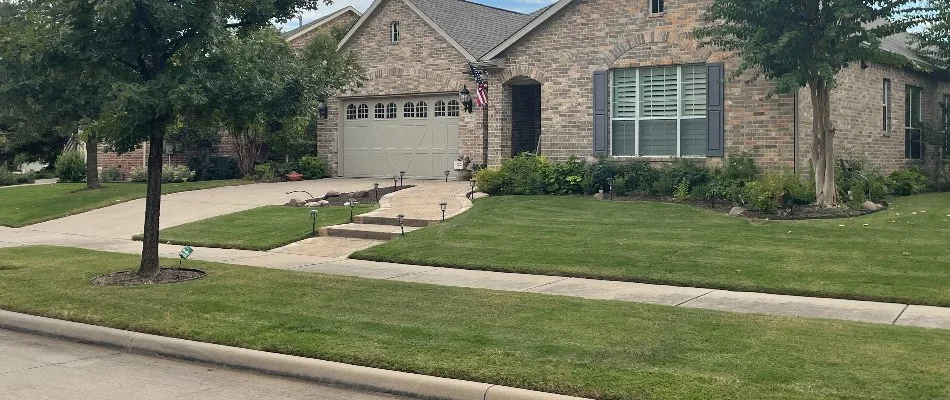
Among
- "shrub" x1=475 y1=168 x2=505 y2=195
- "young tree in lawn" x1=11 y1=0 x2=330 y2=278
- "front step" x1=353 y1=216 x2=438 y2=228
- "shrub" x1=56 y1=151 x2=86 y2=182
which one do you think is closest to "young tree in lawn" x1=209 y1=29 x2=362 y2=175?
"young tree in lawn" x1=11 y1=0 x2=330 y2=278

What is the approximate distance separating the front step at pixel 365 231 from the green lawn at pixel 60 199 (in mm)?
7944

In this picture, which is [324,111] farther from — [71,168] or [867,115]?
[867,115]

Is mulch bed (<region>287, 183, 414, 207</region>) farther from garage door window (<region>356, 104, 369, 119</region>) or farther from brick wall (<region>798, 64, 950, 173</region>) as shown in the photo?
brick wall (<region>798, 64, 950, 173</region>)

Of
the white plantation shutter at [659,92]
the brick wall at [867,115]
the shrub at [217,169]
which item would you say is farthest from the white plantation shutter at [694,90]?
the shrub at [217,169]

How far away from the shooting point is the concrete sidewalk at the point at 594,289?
9.21 m

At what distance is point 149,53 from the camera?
11430 millimetres

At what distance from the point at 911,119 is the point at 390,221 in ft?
49.2

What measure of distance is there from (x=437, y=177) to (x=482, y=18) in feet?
18.7

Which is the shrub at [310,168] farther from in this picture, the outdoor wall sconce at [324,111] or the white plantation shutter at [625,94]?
the white plantation shutter at [625,94]

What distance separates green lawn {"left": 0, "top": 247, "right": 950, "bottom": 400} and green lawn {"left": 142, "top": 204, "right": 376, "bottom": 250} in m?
4.14

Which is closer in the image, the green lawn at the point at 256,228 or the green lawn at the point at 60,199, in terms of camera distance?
the green lawn at the point at 256,228

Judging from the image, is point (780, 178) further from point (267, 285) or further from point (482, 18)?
point (482, 18)

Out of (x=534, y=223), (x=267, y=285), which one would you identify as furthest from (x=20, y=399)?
(x=534, y=223)

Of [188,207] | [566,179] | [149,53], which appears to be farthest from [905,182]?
[149,53]
